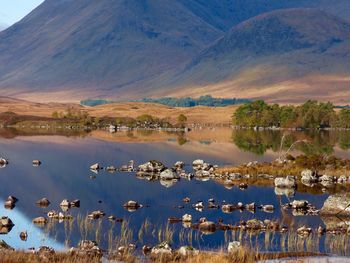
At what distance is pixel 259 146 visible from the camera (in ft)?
277

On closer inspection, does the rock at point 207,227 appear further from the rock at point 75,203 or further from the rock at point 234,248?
the rock at point 75,203

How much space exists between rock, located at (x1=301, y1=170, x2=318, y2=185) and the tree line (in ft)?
316

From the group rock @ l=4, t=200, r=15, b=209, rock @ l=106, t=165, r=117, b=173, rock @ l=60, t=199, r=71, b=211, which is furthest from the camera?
rock @ l=106, t=165, r=117, b=173

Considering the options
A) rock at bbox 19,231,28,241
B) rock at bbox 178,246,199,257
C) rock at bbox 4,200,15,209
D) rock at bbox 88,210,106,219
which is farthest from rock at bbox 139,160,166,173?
rock at bbox 178,246,199,257

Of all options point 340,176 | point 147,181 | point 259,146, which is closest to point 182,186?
point 147,181

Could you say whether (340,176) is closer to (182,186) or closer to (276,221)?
(182,186)

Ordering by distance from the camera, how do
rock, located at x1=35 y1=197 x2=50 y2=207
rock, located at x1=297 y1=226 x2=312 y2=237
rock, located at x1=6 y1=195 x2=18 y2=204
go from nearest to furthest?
rock, located at x1=297 y1=226 x2=312 y2=237 → rock, located at x1=35 y1=197 x2=50 y2=207 → rock, located at x1=6 y1=195 x2=18 y2=204

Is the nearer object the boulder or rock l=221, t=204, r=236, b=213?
the boulder

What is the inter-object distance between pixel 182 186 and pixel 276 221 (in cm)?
1438

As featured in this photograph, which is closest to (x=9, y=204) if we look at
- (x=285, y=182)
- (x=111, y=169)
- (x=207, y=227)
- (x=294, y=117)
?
(x=207, y=227)

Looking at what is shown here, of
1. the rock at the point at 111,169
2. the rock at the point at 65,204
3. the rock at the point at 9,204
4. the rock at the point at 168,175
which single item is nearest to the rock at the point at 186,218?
the rock at the point at 65,204

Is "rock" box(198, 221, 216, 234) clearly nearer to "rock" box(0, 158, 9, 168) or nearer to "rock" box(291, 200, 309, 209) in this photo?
"rock" box(291, 200, 309, 209)

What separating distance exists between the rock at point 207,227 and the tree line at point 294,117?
115301 mm

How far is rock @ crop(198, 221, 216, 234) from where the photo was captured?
3022 centimetres
